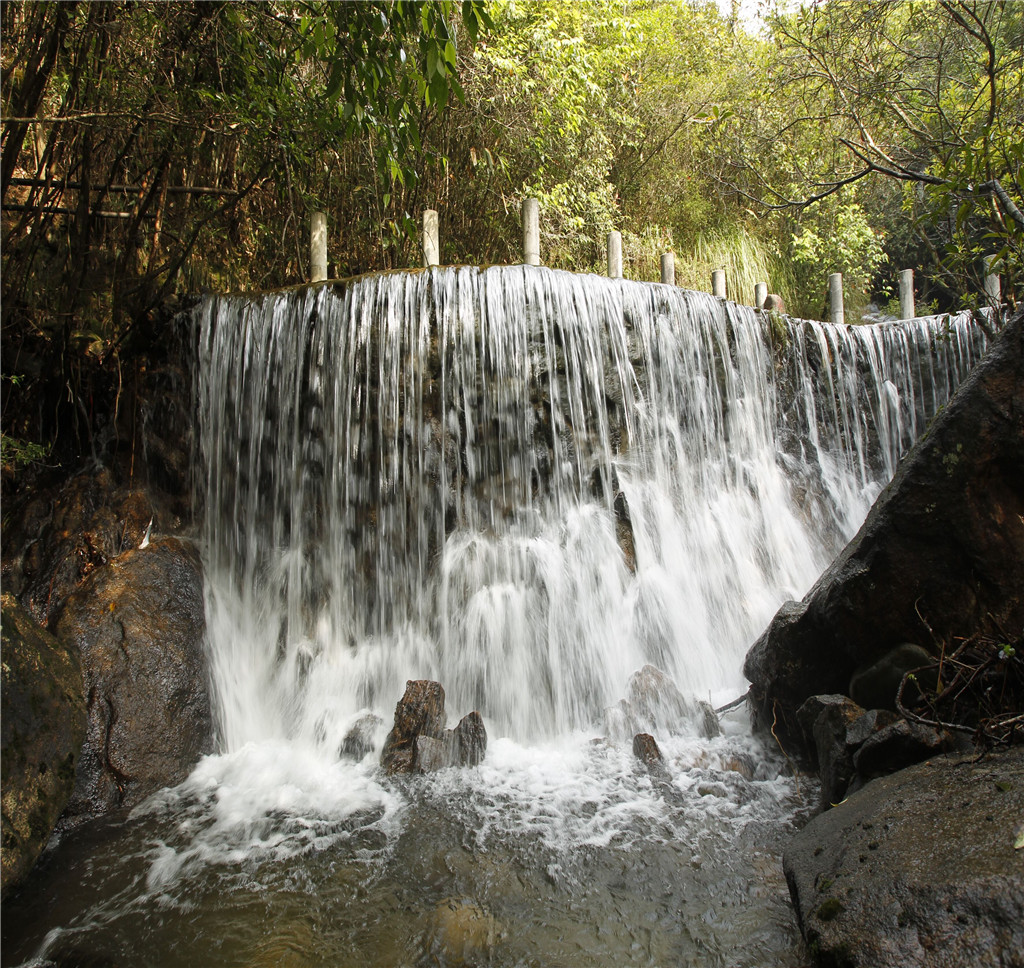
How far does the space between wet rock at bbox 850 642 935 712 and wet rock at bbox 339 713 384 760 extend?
329cm

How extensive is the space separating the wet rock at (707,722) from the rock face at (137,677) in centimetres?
369

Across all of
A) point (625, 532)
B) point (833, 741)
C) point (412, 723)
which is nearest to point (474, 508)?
point (625, 532)

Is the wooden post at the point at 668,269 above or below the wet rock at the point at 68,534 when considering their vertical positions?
above

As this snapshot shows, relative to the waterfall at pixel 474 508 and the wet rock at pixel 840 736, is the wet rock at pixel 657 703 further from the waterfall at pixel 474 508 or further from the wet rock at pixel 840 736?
the wet rock at pixel 840 736

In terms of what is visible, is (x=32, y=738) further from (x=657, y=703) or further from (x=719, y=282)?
(x=719, y=282)

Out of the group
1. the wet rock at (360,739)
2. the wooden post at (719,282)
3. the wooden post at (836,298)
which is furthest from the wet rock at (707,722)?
the wooden post at (836,298)

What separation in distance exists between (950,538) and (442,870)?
3360 mm

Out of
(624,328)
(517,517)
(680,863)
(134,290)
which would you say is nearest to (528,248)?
(624,328)

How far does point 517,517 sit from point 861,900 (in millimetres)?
4226

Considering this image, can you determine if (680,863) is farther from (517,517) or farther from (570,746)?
(517,517)

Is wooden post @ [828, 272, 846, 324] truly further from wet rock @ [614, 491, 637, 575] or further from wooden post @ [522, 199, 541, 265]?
wet rock @ [614, 491, 637, 575]

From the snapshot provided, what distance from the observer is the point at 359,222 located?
349 inches

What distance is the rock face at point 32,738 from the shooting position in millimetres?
3172

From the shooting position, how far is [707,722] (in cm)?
462
